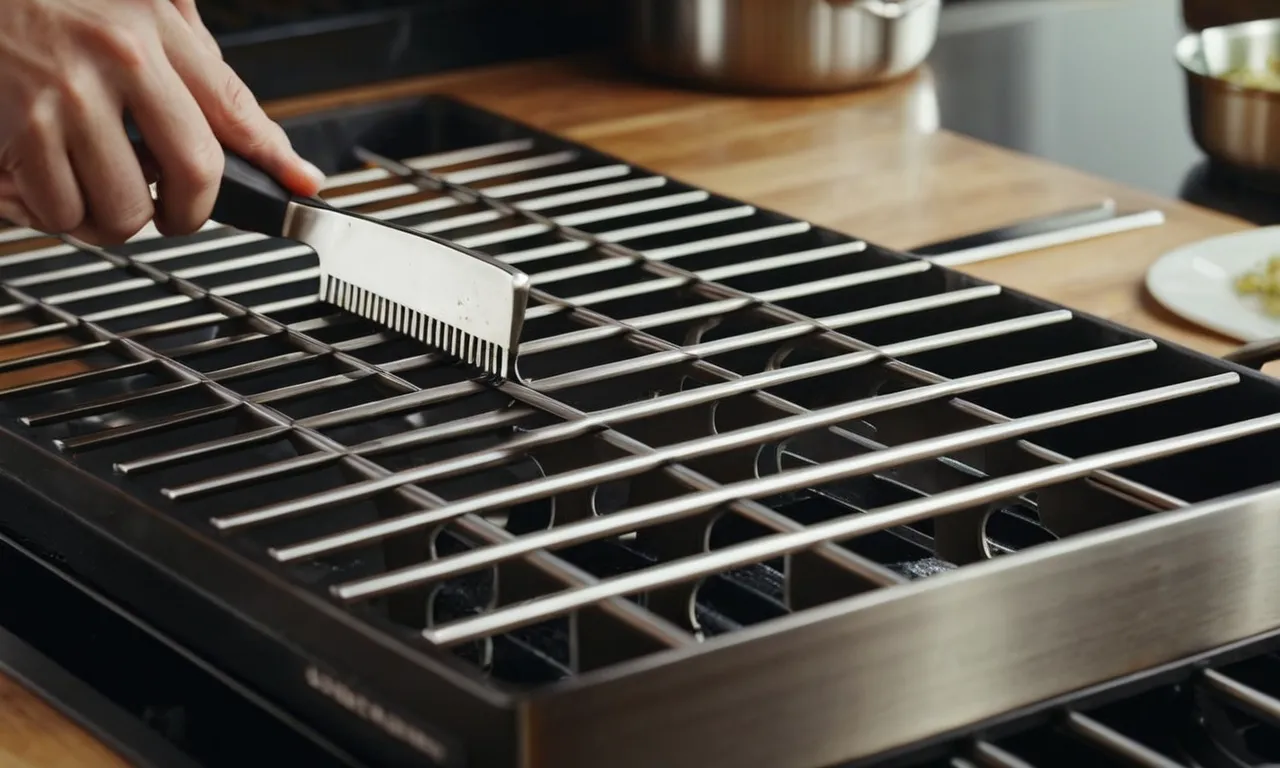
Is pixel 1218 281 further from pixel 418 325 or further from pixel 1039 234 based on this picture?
pixel 418 325

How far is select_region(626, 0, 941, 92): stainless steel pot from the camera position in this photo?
1.49m

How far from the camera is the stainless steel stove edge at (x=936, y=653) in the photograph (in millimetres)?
556

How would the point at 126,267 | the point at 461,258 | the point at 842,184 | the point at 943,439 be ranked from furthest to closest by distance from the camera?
the point at 842,184 < the point at 126,267 < the point at 461,258 < the point at 943,439

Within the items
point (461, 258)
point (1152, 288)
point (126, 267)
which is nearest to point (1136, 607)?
point (461, 258)

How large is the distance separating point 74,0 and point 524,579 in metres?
0.39

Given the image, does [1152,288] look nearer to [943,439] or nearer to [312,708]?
[943,439]

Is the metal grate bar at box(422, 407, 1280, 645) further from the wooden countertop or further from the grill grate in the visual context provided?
the wooden countertop

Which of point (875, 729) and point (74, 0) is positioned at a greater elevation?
point (74, 0)

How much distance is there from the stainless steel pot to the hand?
640mm

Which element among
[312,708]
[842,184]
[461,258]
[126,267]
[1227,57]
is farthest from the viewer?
[1227,57]

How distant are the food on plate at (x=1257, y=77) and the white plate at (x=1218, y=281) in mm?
193

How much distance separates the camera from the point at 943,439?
723 millimetres

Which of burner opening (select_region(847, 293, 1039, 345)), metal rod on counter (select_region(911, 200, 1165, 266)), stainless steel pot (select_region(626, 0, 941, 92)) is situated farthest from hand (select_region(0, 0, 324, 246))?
stainless steel pot (select_region(626, 0, 941, 92))

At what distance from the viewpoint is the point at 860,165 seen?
1.36 metres
